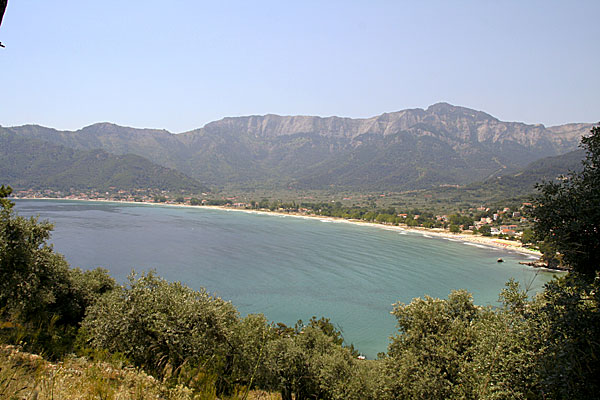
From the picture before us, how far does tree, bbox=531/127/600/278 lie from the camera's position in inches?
294

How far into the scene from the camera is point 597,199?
23.9 feet

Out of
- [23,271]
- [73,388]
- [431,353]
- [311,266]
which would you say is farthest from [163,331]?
[311,266]

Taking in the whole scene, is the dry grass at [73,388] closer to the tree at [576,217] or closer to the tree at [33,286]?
the tree at [576,217]

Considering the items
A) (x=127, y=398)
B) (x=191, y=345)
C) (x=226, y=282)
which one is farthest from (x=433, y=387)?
(x=226, y=282)

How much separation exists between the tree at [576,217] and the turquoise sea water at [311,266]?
24.3 meters

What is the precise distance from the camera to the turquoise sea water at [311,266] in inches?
1578

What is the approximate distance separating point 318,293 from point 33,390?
143ft

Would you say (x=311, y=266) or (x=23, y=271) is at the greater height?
(x=23, y=271)

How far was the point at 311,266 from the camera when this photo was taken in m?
60.9

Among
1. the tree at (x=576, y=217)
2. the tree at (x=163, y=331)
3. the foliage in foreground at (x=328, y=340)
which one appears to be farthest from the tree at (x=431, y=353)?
the tree at (x=163, y=331)

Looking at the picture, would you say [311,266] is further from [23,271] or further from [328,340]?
[23,271]

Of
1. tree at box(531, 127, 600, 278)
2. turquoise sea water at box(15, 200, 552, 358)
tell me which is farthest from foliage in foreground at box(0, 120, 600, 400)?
turquoise sea water at box(15, 200, 552, 358)

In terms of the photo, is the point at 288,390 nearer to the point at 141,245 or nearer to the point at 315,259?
the point at 315,259

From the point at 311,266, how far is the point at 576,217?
54687 millimetres
